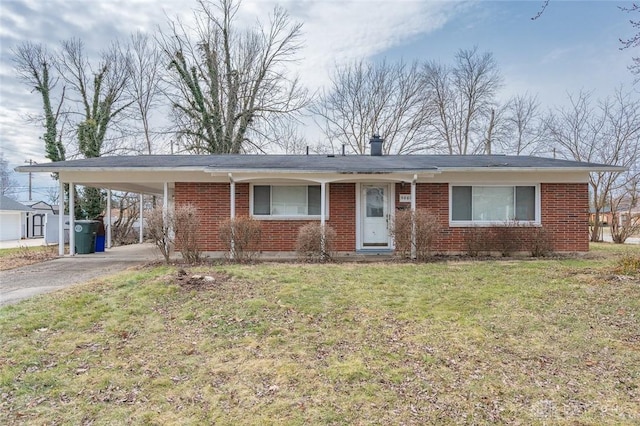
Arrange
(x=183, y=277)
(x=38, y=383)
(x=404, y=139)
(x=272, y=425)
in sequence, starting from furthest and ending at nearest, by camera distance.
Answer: (x=404, y=139), (x=183, y=277), (x=38, y=383), (x=272, y=425)

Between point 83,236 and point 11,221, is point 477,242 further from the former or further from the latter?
point 11,221

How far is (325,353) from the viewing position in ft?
13.4

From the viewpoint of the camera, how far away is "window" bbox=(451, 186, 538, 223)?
11.4m

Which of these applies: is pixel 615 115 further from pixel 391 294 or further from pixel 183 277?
pixel 183 277

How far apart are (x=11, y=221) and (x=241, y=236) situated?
22.6 metres

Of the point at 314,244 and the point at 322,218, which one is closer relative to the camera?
the point at 314,244

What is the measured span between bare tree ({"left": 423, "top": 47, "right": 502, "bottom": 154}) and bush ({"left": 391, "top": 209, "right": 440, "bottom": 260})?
744 inches

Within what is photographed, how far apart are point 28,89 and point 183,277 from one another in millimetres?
21424

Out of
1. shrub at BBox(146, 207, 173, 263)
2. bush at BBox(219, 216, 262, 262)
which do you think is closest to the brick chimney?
bush at BBox(219, 216, 262, 262)

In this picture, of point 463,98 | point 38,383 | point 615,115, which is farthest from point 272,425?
point 463,98

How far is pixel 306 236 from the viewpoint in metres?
9.79

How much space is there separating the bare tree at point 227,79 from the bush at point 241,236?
14.1 m

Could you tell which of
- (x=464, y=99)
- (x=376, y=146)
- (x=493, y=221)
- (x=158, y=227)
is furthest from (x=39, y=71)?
(x=464, y=99)

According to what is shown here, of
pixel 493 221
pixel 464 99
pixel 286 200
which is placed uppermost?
pixel 464 99
